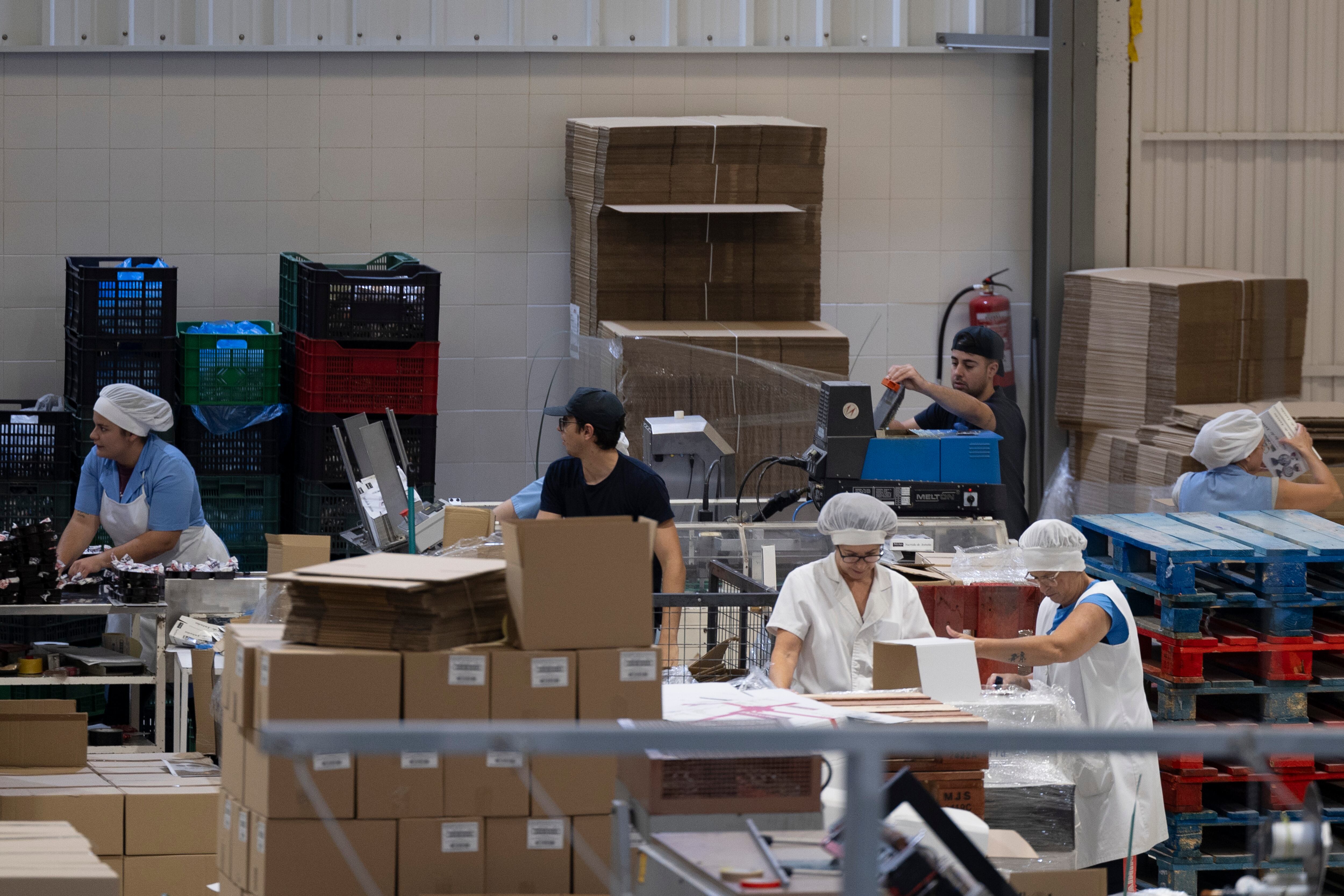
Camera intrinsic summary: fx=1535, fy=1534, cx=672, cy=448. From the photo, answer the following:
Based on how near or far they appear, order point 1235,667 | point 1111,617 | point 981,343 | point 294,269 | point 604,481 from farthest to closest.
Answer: point 294,269
point 981,343
point 1235,667
point 604,481
point 1111,617

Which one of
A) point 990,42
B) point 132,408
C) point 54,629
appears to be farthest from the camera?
point 990,42

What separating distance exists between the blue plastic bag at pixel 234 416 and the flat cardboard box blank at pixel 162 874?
11.0 ft

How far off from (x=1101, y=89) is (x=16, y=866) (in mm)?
7285

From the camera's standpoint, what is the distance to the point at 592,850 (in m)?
3.21

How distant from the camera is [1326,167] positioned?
881cm

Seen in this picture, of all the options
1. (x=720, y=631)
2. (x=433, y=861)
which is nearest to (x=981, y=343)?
(x=720, y=631)

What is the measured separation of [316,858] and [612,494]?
7.31ft

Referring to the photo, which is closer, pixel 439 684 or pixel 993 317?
pixel 439 684

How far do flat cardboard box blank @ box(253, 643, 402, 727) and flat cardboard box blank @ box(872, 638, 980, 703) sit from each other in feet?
4.98

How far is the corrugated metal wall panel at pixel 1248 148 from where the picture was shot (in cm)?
869

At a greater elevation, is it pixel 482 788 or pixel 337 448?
pixel 337 448

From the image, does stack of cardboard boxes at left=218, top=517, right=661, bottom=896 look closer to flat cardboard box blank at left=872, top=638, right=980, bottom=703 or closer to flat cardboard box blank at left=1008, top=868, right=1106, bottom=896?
flat cardboard box blank at left=1008, top=868, right=1106, bottom=896

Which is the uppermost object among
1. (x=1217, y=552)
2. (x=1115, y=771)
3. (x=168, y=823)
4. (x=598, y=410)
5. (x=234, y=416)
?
(x=598, y=410)

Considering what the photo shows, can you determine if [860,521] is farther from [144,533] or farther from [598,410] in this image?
[144,533]
